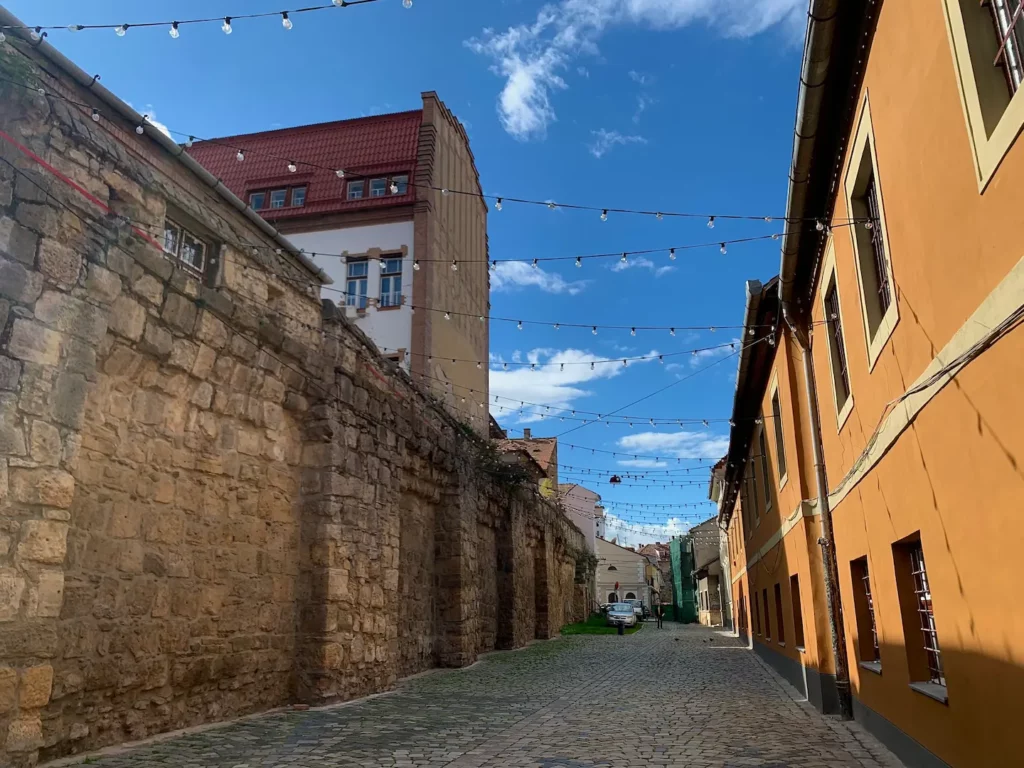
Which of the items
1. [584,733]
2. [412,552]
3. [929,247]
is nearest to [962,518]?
[929,247]

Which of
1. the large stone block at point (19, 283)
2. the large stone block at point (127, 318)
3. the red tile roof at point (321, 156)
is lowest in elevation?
the large stone block at point (19, 283)

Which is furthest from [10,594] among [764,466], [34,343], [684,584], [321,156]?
[684,584]

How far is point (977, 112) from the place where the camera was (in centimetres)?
327

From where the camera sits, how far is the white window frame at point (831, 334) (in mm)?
6540

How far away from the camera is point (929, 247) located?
3.96 m

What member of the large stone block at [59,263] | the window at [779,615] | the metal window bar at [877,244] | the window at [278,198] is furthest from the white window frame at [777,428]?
the window at [278,198]

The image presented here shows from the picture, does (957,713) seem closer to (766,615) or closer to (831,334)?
(831,334)

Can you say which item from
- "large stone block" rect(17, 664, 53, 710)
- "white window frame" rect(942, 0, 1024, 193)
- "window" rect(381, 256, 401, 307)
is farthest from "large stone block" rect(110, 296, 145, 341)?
"window" rect(381, 256, 401, 307)

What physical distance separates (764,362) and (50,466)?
9.15m

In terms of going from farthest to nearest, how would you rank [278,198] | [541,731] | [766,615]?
[278,198] < [766,615] < [541,731]

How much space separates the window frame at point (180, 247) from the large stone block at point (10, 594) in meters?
4.00

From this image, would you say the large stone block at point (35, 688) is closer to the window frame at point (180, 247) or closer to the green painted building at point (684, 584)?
the window frame at point (180, 247)

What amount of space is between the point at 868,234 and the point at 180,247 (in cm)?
660

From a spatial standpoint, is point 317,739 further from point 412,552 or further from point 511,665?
point 511,665
